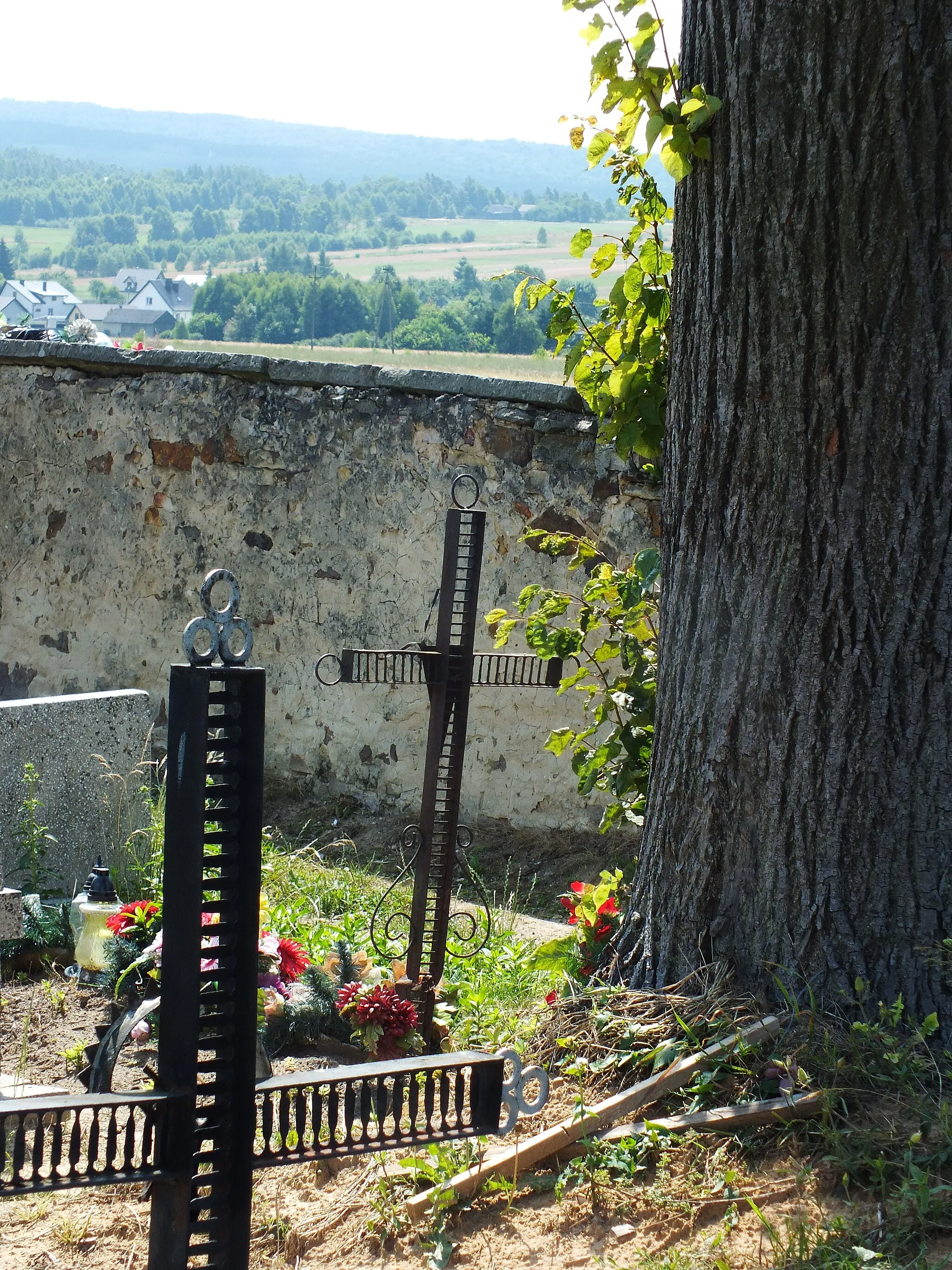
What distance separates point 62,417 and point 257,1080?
207 inches

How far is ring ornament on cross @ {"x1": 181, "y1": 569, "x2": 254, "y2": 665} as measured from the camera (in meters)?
1.50

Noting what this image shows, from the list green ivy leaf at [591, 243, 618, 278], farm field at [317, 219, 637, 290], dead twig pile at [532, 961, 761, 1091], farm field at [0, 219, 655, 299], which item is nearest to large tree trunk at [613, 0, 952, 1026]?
dead twig pile at [532, 961, 761, 1091]

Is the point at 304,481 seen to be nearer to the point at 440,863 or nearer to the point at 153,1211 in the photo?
the point at 440,863

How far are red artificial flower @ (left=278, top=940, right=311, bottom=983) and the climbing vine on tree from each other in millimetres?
937

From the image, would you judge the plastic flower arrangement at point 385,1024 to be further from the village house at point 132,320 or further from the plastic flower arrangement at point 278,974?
the village house at point 132,320

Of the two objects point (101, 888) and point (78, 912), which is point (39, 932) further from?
point (101, 888)

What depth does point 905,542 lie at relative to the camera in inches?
90.7

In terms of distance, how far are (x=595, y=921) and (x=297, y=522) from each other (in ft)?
10.6

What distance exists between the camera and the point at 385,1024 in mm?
3082

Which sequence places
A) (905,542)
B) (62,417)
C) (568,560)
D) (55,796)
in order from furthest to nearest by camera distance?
(62,417)
(568,560)
(55,796)
(905,542)

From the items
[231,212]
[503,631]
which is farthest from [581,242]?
[231,212]

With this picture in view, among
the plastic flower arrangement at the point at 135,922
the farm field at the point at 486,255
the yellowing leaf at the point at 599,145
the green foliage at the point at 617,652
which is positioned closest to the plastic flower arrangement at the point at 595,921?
the green foliage at the point at 617,652

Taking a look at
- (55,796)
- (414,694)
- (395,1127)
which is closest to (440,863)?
(395,1127)

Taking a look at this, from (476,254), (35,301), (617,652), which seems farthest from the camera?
(476,254)
